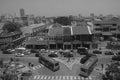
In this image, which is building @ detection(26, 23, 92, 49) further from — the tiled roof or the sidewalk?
the sidewalk

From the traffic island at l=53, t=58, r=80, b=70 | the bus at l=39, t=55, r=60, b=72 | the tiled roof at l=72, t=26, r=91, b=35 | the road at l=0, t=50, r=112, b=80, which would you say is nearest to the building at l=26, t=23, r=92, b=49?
the tiled roof at l=72, t=26, r=91, b=35

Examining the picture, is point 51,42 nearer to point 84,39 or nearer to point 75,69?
point 84,39

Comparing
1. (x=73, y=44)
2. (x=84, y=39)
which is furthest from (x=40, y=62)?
(x=84, y=39)

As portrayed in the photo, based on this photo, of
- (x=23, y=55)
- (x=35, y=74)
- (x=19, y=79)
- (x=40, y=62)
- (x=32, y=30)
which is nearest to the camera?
(x=19, y=79)

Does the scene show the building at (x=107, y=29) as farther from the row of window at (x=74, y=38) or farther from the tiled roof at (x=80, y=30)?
the row of window at (x=74, y=38)

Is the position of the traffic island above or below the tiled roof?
below

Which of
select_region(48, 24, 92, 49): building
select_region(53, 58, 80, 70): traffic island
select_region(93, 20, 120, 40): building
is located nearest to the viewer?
select_region(53, 58, 80, 70): traffic island

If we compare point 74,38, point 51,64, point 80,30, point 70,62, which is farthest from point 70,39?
point 51,64

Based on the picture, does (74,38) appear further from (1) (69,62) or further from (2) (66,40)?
(1) (69,62)

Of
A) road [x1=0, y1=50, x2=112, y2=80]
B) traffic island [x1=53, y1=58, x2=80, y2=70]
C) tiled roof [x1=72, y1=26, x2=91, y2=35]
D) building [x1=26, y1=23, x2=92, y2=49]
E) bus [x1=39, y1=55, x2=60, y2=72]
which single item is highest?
tiled roof [x1=72, y1=26, x2=91, y2=35]

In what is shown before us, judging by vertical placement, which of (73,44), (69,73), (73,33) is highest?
(73,33)

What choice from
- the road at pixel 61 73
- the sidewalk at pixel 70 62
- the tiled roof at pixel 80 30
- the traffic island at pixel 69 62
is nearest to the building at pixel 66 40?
the tiled roof at pixel 80 30
